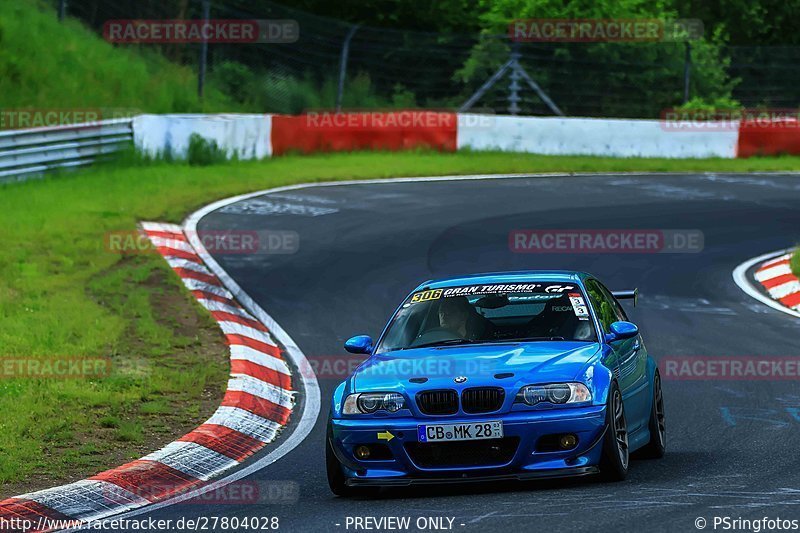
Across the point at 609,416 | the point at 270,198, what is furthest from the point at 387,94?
the point at 609,416

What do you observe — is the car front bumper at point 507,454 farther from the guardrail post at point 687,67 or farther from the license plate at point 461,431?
the guardrail post at point 687,67

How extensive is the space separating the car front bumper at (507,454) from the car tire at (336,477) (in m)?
0.20

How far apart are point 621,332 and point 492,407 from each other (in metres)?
1.29

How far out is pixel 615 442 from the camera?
27.2ft

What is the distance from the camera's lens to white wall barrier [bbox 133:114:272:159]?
24969 mm

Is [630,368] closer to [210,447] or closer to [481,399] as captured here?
[481,399]

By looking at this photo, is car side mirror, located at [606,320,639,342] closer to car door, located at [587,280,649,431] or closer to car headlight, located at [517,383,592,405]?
car door, located at [587,280,649,431]

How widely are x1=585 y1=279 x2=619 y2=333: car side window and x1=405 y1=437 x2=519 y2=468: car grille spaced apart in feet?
5.17

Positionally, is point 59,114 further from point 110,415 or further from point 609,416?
point 609,416

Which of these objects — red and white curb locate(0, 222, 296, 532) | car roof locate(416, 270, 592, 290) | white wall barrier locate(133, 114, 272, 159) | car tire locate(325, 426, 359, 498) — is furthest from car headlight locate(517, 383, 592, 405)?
white wall barrier locate(133, 114, 272, 159)

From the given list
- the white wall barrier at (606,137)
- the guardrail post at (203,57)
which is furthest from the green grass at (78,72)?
the white wall barrier at (606,137)

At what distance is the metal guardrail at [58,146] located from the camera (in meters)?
21.6

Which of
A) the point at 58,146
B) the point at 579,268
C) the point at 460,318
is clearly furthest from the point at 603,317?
the point at 58,146

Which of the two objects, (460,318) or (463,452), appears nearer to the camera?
(463,452)
